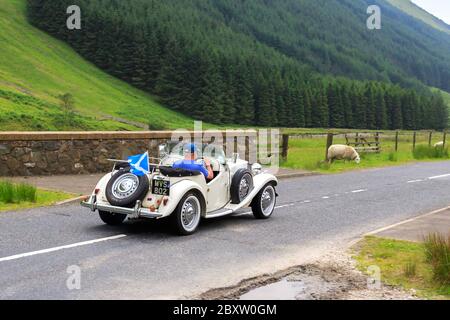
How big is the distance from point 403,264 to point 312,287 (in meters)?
1.73

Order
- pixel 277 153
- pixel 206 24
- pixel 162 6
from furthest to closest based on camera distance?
pixel 206 24, pixel 162 6, pixel 277 153

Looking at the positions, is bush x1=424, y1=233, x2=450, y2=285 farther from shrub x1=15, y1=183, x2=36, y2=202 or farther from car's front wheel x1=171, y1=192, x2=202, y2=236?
shrub x1=15, y1=183, x2=36, y2=202

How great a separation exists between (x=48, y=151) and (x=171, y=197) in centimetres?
812

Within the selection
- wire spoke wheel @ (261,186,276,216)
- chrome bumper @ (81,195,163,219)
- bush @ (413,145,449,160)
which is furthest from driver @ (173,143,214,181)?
bush @ (413,145,449,160)

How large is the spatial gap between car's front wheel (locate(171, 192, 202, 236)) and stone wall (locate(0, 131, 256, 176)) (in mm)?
6280

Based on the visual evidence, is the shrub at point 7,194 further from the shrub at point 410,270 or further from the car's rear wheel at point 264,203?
the shrub at point 410,270

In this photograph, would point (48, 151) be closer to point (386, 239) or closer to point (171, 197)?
point (171, 197)

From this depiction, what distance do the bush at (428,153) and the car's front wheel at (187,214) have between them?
85.3 ft

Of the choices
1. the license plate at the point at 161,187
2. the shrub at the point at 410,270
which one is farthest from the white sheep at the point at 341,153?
the shrub at the point at 410,270

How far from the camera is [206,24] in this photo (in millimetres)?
196875

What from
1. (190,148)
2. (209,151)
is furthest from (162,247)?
(209,151)

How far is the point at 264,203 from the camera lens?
11.8 m

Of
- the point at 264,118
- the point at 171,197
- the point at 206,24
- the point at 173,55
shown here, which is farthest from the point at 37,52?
the point at 171,197
